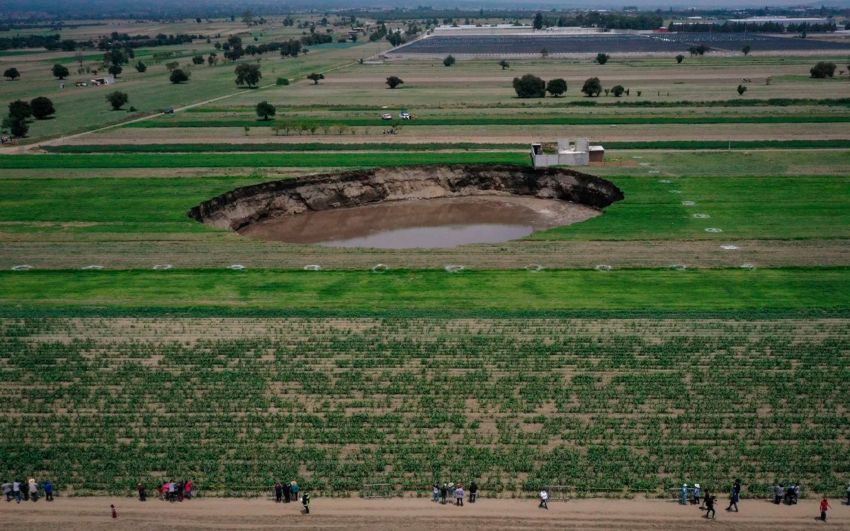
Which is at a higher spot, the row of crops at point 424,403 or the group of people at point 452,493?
the row of crops at point 424,403

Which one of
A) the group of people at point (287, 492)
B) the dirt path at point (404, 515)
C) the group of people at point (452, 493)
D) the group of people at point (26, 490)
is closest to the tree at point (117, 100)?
the group of people at point (26, 490)

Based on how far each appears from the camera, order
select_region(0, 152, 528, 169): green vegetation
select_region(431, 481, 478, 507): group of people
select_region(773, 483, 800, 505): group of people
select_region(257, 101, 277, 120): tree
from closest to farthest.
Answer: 1. select_region(773, 483, 800, 505): group of people
2. select_region(431, 481, 478, 507): group of people
3. select_region(0, 152, 528, 169): green vegetation
4. select_region(257, 101, 277, 120): tree

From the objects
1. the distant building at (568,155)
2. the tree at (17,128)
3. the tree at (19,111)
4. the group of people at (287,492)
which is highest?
the tree at (19,111)

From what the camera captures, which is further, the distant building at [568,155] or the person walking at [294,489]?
the distant building at [568,155]

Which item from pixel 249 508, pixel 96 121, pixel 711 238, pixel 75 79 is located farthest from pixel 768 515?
pixel 75 79

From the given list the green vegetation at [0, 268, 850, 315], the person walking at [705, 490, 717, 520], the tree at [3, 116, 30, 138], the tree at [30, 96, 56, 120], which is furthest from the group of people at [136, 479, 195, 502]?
the tree at [30, 96, 56, 120]

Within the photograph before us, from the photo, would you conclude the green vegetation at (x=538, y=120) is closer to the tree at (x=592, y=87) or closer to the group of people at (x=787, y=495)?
the tree at (x=592, y=87)

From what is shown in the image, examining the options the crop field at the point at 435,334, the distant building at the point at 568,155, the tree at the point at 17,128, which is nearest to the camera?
the crop field at the point at 435,334

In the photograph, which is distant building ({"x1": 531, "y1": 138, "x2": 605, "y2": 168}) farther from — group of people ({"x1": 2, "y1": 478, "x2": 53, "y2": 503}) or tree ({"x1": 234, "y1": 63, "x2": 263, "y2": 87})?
tree ({"x1": 234, "y1": 63, "x2": 263, "y2": 87})
